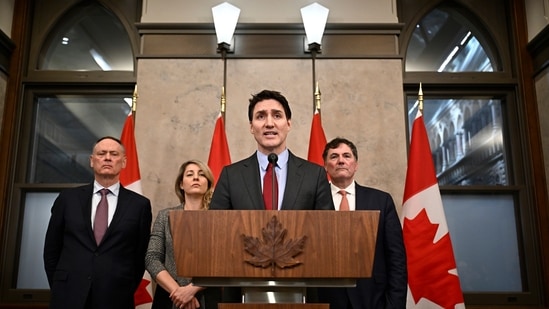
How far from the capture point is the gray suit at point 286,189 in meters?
1.77

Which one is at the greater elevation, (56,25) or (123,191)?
(56,25)

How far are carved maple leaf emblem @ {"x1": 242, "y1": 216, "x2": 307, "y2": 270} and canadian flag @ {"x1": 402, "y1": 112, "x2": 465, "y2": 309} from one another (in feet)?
7.08

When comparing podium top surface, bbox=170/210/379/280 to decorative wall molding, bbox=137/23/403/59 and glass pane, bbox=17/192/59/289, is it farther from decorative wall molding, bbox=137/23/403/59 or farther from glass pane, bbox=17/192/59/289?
glass pane, bbox=17/192/59/289

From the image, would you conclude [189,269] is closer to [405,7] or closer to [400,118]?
[400,118]

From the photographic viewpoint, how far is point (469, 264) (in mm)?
4156

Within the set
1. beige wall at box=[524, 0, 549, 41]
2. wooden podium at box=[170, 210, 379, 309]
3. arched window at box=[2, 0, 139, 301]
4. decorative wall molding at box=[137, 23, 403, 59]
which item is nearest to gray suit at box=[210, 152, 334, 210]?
wooden podium at box=[170, 210, 379, 309]

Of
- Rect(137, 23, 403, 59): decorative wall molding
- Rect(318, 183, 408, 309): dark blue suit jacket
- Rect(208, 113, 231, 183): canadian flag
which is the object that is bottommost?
Rect(318, 183, 408, 309): dark blue suit jacket

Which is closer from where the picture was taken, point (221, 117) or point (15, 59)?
point (221, 117)

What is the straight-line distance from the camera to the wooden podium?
142 cm

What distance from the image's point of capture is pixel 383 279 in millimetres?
2543

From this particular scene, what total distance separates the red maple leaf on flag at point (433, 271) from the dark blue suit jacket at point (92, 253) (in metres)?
1.62

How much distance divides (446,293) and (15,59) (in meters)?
3.62

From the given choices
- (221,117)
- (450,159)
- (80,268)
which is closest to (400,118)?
(450,159)

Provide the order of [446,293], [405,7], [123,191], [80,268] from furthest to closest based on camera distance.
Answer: [405,7] < [446,293] < [123,191] < [80,268]
